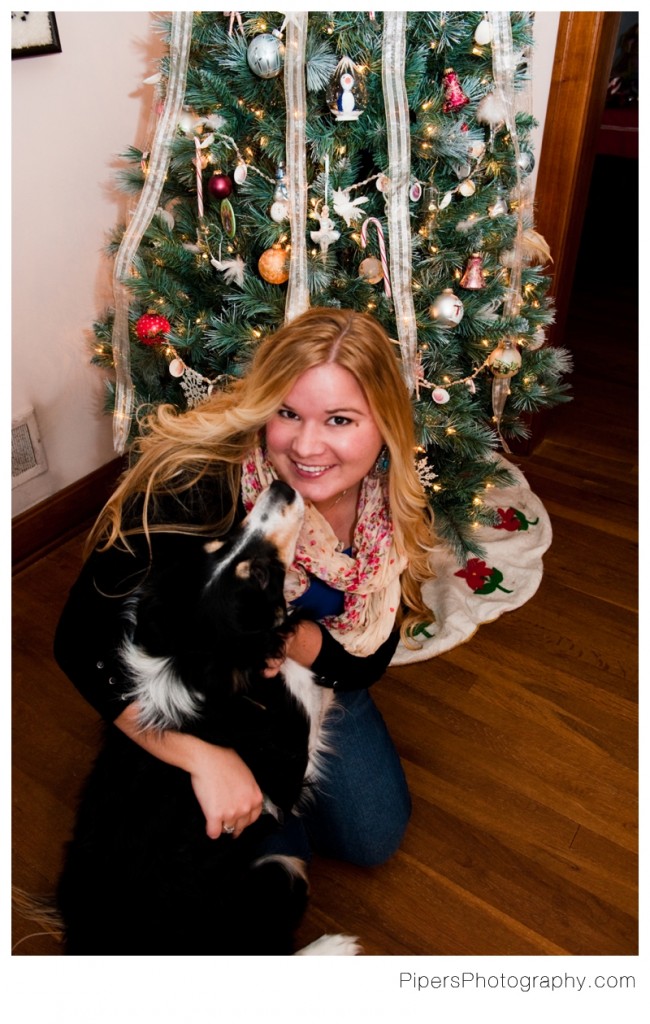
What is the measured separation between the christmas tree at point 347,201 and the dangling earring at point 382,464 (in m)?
0.37

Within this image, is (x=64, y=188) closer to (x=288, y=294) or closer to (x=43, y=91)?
(x=43, y=91)

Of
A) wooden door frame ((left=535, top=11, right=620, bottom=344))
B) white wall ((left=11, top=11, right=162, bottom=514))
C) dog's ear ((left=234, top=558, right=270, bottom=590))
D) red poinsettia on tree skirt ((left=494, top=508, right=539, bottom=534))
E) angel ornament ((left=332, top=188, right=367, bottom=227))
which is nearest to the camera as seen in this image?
dog's ear ((left=234, top=558, right=270, bottom=590))

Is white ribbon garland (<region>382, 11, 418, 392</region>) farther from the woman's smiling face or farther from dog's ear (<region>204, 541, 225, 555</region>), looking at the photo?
dog's ear (<region>204, 541, 225, 555</region>)

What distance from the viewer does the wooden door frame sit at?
85.5 inches

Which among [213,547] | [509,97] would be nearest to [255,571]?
[213,547]

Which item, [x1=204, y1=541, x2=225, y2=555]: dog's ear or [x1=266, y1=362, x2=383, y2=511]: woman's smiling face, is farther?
[x1=266, y1=362, x2=383, y2=511]: woman's smiling face

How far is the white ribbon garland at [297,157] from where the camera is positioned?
1.52m

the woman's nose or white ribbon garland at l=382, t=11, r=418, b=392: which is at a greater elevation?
white ribbon garland at l=382, t=11, r=418, b=392

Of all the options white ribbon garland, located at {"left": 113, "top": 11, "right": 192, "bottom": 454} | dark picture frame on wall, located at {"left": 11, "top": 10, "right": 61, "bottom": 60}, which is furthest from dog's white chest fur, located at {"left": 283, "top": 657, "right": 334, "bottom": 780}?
dark picture frame on wall, located at {"left": 11, "top": 10, "right": 61, "bottom": 60}

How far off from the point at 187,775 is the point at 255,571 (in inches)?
15.6

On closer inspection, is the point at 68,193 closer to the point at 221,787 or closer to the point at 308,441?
the point at 308,441

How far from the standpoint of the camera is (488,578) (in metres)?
2.30

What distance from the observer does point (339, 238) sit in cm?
171

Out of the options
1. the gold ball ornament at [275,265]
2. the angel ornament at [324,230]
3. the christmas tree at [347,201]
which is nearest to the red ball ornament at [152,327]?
the christmas tree at [347,201]
